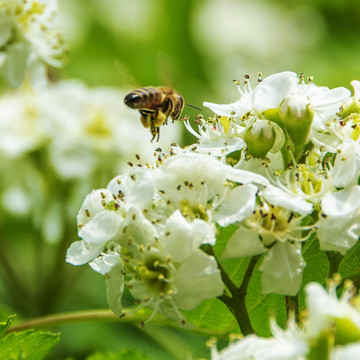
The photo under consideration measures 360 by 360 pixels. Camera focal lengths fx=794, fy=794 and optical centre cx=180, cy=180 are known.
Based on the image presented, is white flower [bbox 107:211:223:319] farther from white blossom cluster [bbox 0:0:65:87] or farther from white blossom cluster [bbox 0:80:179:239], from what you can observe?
white blossom cluster [bbox 0:80:179:239]

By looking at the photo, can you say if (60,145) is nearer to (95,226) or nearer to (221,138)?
(221,138)

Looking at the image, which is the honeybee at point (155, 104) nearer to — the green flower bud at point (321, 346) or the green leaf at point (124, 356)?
the green leaf at point (124, 356)

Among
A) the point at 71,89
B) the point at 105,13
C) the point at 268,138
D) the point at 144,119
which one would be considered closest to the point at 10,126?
the point at 71,89

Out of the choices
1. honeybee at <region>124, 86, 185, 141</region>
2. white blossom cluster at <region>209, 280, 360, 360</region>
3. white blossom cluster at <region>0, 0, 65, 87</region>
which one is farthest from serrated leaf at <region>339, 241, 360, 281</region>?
white blossom cluster at <region>0, 0, 65, 87</region>

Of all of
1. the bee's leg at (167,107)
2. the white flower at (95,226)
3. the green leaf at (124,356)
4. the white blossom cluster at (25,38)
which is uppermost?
the white blossom cluster at (25,38)

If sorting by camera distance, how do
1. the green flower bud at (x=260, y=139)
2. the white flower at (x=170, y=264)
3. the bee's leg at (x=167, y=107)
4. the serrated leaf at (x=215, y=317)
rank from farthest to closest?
the bee's leg at (x=167, y=107) < the serrated leaf at (x=215, y=317) < the green flower bud at (x=260, y=139) < the white flower at (x=170, y=264)

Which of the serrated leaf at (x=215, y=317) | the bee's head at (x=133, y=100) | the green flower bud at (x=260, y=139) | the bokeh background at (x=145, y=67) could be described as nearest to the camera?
the green flower bud at (x=260, y=139)

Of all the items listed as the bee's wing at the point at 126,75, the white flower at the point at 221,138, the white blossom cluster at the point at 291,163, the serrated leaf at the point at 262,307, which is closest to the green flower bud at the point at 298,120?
the white blossom cluster at the point at 291,163

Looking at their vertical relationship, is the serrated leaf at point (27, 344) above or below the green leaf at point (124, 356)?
above
